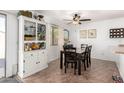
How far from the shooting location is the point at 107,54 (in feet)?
19.3

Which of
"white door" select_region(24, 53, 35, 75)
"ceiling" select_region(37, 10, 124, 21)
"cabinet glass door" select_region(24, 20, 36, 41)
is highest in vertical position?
"ceiling" select_region(37, 10, 124, 21)

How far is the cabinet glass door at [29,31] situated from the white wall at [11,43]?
346mm

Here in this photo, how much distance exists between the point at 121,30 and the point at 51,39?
138 inches

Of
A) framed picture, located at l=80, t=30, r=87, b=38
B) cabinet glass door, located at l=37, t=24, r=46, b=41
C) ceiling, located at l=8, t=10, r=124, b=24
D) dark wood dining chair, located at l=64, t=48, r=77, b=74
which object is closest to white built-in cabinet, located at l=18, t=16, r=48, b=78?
cabinet glass door, located at l=37, t=24, r=46, b=41

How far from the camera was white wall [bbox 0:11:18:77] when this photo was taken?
3262 mm

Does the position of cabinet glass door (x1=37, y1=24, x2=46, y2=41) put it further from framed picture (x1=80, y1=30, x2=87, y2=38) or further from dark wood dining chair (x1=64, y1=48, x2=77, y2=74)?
framed picture (x1=80, y1=30, x2=87, y2=38)

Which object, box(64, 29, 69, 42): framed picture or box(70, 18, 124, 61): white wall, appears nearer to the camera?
box(70, 18, 124, 61): white wall

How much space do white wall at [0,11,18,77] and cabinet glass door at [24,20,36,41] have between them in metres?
A: 0.35

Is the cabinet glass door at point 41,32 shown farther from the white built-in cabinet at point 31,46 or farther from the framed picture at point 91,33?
the framed picture at point 91,33

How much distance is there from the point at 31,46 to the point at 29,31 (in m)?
0.51

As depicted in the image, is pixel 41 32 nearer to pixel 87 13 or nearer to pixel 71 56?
pixel 71 56

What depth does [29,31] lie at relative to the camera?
141 inches
